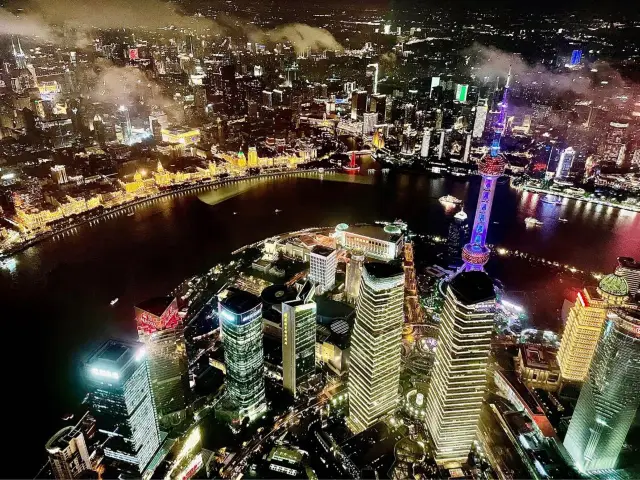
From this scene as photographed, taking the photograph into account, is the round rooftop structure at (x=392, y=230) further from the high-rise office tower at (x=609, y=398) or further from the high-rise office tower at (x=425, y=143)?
the high-rise office tower at (x=425, y=143)

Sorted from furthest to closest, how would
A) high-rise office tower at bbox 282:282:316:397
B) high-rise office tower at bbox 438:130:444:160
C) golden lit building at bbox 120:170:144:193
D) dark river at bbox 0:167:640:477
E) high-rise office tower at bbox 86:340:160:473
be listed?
1. high-rise office tower at bbox 438:130:444:160
2. golden lit building at bbox 120:170:144:193
3. dark river at bbox 0:167:640:477
4. high-rise office tower at bbox 282:282:316:397
5. high-rise office tower at bbox 86:340:160:473

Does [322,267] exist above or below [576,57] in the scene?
below

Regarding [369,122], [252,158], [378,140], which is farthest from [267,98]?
[378,140]

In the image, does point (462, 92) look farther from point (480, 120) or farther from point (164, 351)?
point (164, 351)

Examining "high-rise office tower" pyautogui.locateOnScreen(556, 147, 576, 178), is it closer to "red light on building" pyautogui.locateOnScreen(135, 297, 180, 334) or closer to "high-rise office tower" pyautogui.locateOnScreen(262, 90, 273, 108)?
"high-rise office tower" pyautogui.locateOnScreen(262, 90, 273, 108)

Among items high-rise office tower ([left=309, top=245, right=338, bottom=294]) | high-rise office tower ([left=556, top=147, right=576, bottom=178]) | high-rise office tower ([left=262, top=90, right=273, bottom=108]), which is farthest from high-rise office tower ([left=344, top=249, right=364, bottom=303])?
high-rise office tower ([left=262, top=90, right=273, bottom=108])
